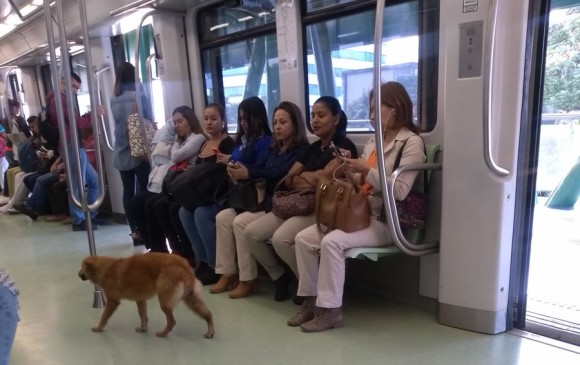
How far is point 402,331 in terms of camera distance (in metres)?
2.58

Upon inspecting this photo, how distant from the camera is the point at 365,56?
3166 mm

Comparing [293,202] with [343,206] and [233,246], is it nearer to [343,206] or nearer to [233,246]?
[343,206]

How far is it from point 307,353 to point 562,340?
131cm

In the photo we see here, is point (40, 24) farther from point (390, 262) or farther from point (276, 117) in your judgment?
A: point (390, 262)

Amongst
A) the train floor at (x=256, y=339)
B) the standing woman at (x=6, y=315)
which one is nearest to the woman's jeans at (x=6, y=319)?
the standing woman at (x=6, y=315)

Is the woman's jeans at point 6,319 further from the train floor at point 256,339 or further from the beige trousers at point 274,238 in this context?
the beige trousers at point 274,238

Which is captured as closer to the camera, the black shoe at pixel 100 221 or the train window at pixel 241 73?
the train window at pixel 241 73

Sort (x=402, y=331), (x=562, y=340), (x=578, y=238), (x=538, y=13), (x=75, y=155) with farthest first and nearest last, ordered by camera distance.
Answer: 1. (x=578, y=238)
2. (x=75, y=155)
3. (x=402, y=331)
4. (x=562, y=340)
5. (x=538, y=13)

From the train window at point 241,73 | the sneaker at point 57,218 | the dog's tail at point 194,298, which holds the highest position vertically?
the train window at point 241,73

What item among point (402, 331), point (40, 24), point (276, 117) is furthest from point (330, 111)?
point (40, 24)

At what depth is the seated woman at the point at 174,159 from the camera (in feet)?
12.4

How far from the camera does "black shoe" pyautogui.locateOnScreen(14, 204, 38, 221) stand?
6352mm

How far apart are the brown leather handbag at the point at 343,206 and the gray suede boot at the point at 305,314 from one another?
448 millimetres

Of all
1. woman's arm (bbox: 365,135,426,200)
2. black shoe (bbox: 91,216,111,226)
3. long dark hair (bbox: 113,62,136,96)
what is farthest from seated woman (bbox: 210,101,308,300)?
black shoe (bbox: 91,216,111,226)
